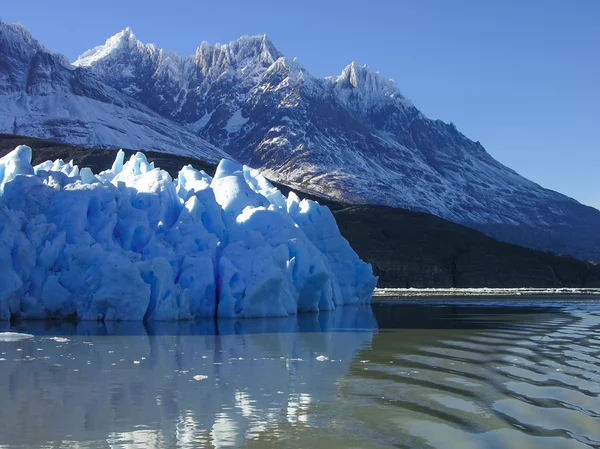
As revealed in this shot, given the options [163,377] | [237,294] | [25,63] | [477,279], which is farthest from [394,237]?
[25,63]

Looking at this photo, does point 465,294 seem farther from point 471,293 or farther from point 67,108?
point 67,108

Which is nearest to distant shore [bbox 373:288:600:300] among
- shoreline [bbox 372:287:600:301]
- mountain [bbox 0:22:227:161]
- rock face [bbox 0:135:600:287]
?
shoreline [bbox 372:287:600:301]

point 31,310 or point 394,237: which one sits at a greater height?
point 394,237

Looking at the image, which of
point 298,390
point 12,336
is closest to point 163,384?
point 298,390

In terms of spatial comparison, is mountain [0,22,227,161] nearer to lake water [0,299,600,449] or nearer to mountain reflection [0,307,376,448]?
mountain reflection [0,307,376,448]

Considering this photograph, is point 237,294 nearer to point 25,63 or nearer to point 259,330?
point 259,330

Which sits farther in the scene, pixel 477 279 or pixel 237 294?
pixel 477 279

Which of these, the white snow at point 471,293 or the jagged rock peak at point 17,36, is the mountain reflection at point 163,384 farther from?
the jagged rock peak at point 17,36
